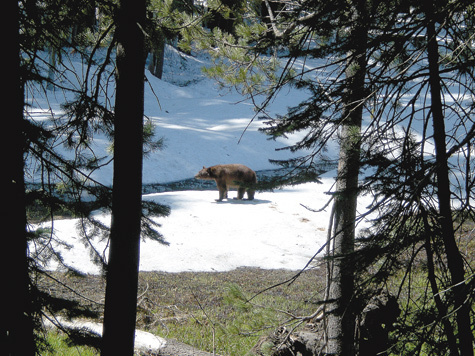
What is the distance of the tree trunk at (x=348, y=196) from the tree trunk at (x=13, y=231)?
192 cm

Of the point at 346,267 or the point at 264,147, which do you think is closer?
the point at 346,267

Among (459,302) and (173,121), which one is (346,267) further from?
(173,121)

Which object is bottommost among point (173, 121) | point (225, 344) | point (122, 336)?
point (225, 344)

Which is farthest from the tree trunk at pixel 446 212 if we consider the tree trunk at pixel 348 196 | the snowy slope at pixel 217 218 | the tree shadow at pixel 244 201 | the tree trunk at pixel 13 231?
the tree shadow at pixel 244 201

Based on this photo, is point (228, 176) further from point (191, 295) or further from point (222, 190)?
point (191, 295)

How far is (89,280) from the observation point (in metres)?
7.98

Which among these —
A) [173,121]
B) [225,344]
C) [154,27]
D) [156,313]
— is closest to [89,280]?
[156,313]

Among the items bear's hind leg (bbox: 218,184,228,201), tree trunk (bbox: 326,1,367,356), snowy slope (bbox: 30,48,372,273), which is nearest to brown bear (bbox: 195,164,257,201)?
bear's hind leg (bbox: 218,184,228,201)

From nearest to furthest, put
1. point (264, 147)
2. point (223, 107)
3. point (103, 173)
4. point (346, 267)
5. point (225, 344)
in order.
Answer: point (346, 267) < point (225, 344) < point (103, 173) < point (264, 147) < point (223, 107)

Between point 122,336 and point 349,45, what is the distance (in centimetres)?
258

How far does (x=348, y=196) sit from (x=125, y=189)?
158 cm

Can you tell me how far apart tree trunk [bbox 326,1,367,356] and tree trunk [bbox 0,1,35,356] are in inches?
75.4

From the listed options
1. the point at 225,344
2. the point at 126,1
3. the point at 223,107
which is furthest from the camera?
the point at 223,107

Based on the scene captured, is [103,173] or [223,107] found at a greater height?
[223,107]
